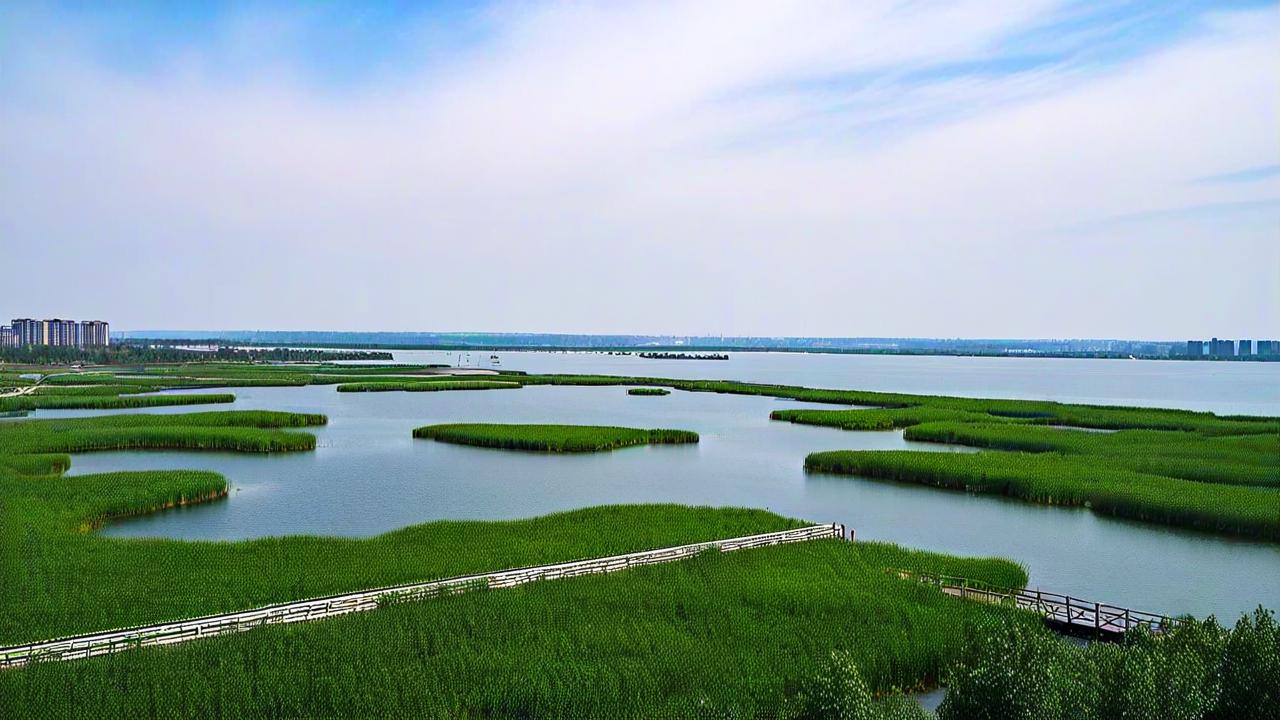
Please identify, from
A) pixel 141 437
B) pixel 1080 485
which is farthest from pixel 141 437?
pixel 1080 485

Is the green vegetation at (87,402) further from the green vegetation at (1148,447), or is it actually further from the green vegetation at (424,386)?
the green vegetation at (1148,447)

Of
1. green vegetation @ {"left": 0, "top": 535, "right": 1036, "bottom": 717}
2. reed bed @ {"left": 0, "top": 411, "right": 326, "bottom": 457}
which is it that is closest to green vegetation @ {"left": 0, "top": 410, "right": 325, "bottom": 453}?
reed bed @ {"left": 0, "top": 411, "right": 326, "bottom": 457}

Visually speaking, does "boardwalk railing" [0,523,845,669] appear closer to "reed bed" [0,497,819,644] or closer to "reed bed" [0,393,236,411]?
"reed bed" [0,497,819,644]

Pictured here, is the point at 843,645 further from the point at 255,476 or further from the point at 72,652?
the point at 255,476

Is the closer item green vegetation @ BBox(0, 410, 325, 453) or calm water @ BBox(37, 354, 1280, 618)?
calm water @ BBox(37, 354, 1280, 618)

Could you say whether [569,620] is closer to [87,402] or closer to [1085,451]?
[1085,451]

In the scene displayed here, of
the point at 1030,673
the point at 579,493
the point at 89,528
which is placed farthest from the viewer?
the point at 579,493

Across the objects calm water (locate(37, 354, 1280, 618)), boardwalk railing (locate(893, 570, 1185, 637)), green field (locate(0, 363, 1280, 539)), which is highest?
green field (locate(0, 363, 1280, 539))

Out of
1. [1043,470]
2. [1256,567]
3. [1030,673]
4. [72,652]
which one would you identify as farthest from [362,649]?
[1043,470]
